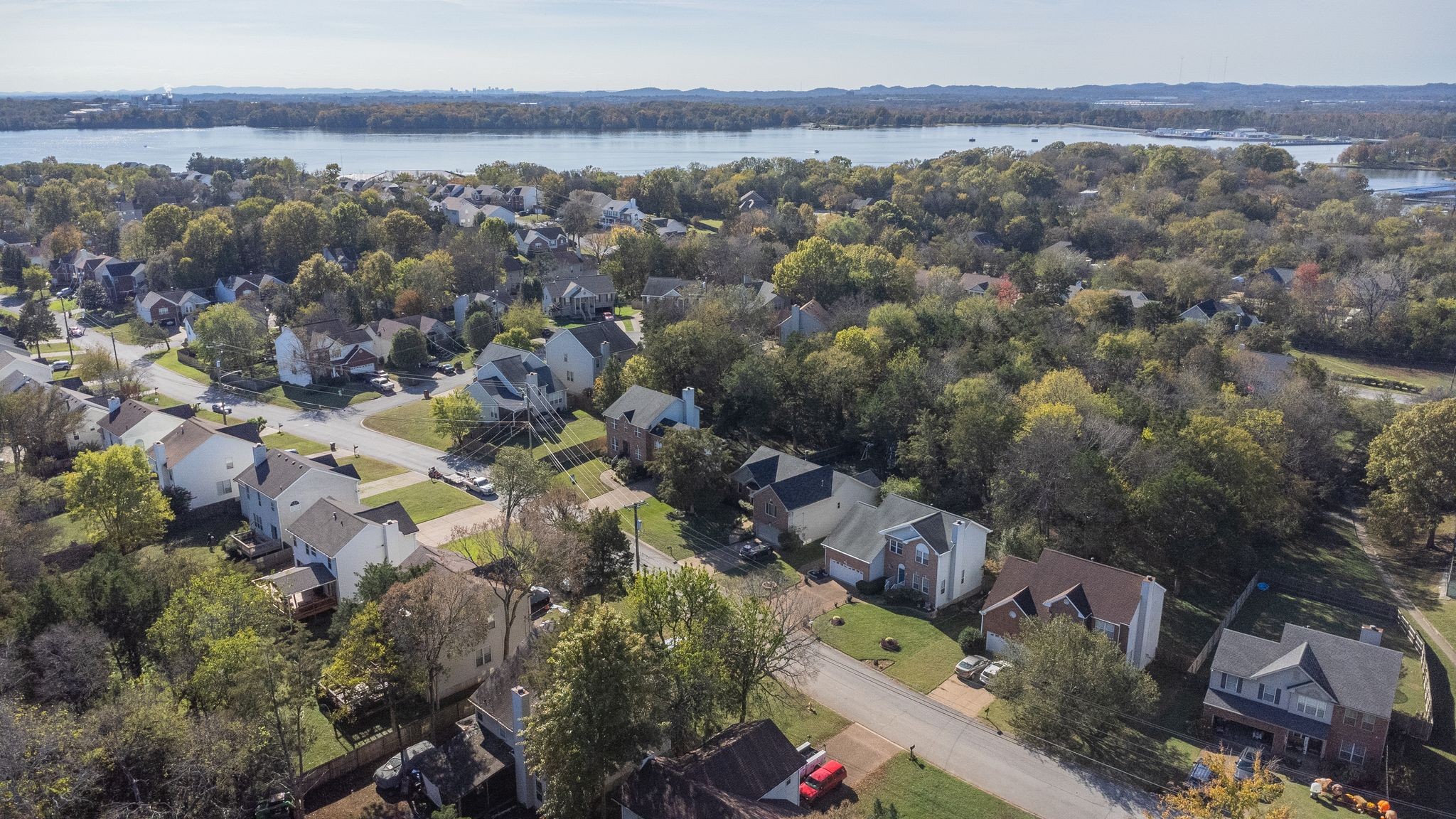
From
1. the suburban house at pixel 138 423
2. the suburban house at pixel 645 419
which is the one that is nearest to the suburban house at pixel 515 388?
the suburban house at pixel 645 419

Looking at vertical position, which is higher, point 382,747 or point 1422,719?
point 382,747

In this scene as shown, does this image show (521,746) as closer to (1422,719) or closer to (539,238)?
(1422,719)

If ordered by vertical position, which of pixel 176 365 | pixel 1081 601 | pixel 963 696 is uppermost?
pixel 1081 601

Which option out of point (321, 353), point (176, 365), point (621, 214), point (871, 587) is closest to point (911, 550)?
point (871, 587)

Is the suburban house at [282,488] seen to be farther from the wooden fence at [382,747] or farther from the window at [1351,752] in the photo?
the window at [1351,752]

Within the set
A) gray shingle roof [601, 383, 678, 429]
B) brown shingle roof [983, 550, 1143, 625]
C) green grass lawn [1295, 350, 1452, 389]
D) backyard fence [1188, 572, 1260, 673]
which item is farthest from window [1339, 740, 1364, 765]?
green grass lawn [1295, 350, 1452, 389]

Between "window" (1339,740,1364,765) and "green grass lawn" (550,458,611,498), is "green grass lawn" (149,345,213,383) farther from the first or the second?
"window" (1339,740,1364,765)
